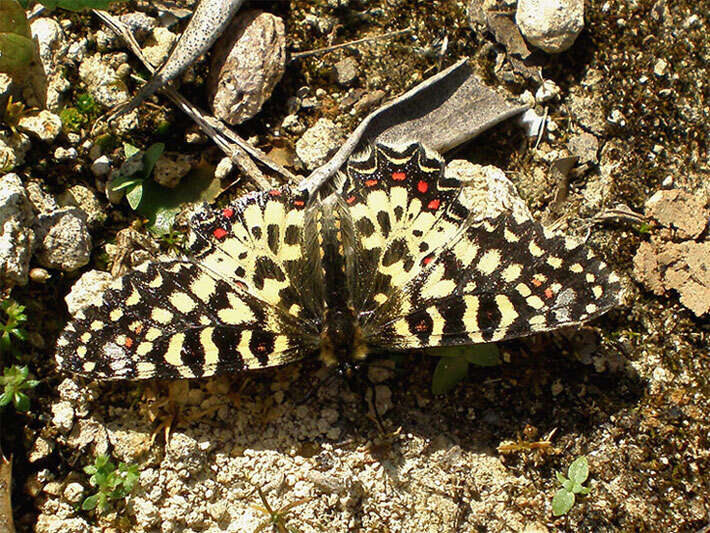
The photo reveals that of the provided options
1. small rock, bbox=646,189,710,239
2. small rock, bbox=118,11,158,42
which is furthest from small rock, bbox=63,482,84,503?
small rock, bbox=646,189,710,239

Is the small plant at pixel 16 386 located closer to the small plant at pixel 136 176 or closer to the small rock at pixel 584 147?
the small plant at pixel 136 176

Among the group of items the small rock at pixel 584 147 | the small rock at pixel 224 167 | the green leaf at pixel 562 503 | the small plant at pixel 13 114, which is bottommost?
the green leaf at pixel 562 503

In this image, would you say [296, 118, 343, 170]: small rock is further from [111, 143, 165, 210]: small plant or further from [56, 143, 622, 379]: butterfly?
[111, 143, 165, 210]: small plant

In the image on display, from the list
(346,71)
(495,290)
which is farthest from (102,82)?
(495,290)

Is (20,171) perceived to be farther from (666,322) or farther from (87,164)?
(666,322)

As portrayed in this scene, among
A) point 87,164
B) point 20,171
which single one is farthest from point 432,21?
point 20,171

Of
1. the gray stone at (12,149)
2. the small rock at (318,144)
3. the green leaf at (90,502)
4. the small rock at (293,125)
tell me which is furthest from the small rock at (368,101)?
the green leaf at (90,502)
